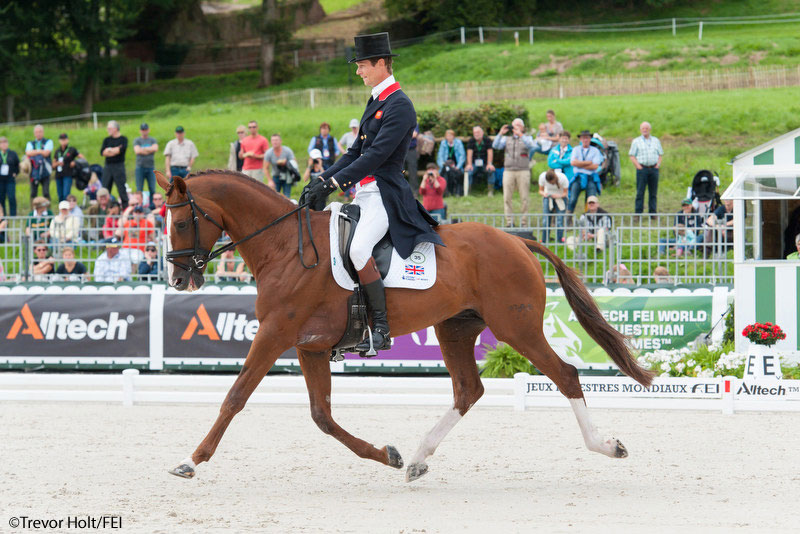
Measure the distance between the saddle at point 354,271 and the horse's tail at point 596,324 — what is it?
1279 mm

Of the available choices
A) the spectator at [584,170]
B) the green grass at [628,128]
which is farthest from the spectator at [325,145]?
the spectator at [584,170]

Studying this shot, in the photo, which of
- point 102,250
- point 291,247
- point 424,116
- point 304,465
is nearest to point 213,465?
point 304,465

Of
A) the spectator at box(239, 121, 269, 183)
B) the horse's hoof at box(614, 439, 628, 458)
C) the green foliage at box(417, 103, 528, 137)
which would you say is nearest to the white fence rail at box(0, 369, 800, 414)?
the horse's hoof at box(614, 439, 628, 458)

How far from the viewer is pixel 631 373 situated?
24.5ft

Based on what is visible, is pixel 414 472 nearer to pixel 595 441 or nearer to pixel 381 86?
pixel 595 441

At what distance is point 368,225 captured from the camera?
6.90 m

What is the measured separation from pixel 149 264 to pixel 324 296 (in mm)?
8209

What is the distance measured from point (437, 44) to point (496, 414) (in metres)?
38.8

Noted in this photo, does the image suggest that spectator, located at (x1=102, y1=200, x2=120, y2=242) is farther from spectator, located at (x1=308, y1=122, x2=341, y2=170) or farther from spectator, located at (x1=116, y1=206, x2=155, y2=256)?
spectator, located at (x1=308, y1=122, x2=341, y2=170)

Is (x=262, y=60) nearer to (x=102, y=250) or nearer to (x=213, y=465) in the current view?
(x=102, y=250)

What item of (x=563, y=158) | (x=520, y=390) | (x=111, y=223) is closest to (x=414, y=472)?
(x=520, y=390)

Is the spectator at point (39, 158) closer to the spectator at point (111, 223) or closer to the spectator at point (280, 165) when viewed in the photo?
the spectator at point (111, 223)

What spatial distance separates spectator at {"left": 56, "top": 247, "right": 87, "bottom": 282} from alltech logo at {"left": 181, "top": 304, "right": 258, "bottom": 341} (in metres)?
2.48

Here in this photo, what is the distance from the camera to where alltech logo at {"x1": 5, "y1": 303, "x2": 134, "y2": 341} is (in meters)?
13.1
